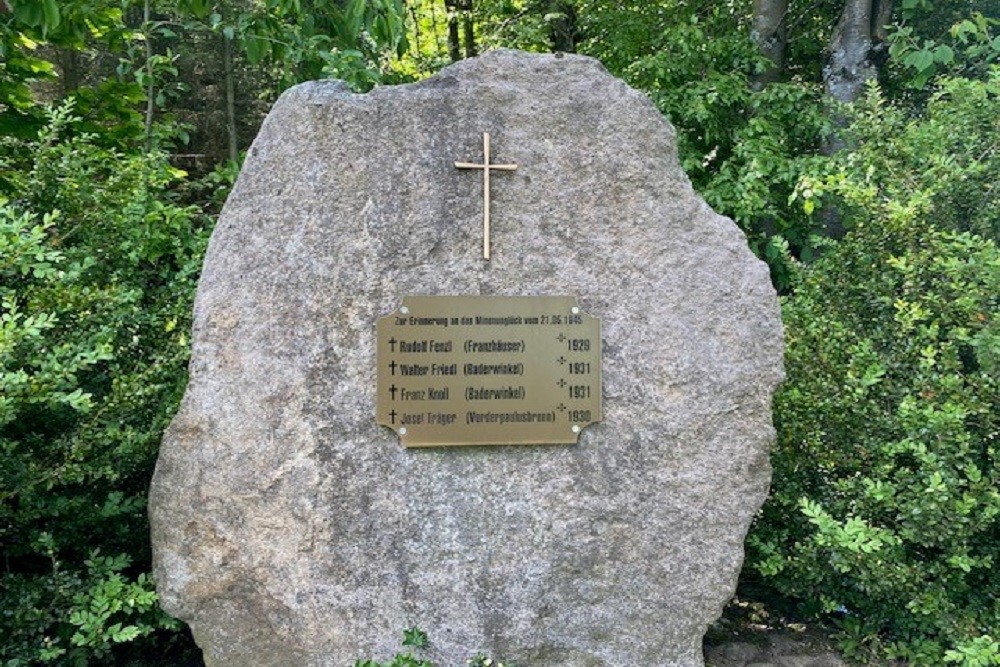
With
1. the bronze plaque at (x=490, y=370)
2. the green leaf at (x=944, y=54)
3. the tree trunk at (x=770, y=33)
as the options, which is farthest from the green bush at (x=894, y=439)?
the tree trunk at (x=770, y=33)

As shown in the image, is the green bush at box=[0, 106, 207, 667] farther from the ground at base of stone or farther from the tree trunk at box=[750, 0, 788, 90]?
the tree trunk at box=[750, 0, 788, 90]

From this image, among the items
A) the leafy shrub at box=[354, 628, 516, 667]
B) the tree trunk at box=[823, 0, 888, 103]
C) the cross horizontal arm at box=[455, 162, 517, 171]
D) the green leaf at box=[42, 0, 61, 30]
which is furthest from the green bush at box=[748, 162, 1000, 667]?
the green leaf at box=[42, 0, 61, 30]

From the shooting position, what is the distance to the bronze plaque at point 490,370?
2.75 meters

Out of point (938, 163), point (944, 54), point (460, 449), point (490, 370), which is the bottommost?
point (460, 449)

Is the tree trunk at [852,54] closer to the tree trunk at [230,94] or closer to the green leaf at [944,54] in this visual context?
the green leaf at [944,54]

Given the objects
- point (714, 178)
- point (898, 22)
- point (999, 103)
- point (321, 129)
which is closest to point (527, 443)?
point (321, 129)

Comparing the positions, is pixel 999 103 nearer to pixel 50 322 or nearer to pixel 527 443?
pixel 527 443

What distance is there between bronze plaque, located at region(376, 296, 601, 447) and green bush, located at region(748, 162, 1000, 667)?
2.94 feet

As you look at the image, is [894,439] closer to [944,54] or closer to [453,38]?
[944,54]

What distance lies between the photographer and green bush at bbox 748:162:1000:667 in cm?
281

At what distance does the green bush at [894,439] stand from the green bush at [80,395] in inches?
93.1

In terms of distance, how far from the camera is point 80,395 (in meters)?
2.61

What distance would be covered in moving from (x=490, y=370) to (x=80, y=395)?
1.30 metres

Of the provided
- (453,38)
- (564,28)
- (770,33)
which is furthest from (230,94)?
(453,38)
